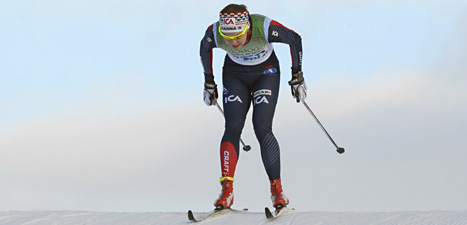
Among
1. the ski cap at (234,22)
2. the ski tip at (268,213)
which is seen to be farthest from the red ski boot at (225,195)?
the ski cap at (234,22)

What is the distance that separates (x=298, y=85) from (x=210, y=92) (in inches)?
38.7

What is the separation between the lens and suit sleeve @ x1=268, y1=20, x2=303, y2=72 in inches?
301

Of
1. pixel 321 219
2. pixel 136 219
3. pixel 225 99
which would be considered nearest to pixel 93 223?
pixel 136 219

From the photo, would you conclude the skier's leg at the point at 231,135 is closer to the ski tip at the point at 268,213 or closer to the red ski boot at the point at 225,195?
the red ski boot at the point at 225,195

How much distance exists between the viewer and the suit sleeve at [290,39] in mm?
7648

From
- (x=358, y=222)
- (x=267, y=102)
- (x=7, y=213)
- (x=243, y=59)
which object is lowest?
(x=358, y=222)

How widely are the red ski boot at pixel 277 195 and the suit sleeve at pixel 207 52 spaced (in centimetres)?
139

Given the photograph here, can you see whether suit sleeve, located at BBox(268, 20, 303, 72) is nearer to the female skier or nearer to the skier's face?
the female skier

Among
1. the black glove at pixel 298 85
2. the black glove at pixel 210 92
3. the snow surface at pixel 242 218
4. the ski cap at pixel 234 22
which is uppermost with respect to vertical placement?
the ski cap at pixel 234 22

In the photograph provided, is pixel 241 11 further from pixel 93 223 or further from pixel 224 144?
pixel 93 223

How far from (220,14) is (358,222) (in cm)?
244

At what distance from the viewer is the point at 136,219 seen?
26.1ft

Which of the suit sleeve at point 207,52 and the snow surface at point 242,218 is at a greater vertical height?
the suit sleeve at point 207,52

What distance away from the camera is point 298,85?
7.88 meters
